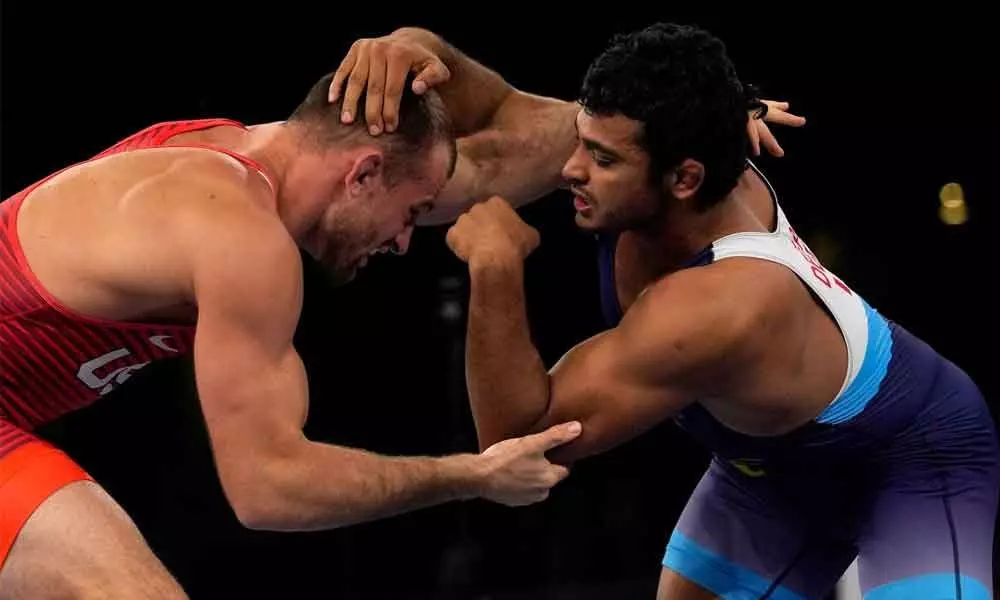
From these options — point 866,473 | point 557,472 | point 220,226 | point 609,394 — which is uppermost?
point 220,226

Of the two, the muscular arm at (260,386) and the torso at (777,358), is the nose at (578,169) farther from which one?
the muscular arm at (260,386)

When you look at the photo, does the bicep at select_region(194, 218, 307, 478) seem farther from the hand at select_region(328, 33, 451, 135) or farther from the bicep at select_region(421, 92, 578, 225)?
the bicep at select_region(421, 92, 578, 225)

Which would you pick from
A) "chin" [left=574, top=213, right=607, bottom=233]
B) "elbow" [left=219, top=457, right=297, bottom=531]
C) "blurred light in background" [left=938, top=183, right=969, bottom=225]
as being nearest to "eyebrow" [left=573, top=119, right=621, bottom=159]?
"chin" [left=574, top=213, right=607, bottom=233]

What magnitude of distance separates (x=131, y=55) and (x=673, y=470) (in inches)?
102

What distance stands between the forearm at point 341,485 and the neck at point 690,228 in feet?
1.65

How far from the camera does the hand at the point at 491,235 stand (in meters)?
2.28

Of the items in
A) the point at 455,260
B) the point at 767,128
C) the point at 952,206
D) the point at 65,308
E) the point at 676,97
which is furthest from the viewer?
the point at 455,260

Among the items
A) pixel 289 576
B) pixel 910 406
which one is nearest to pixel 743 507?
pixel 910 406

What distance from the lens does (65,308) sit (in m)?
2.18

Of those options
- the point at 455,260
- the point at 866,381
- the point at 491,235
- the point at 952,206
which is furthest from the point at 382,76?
the point at 952,206

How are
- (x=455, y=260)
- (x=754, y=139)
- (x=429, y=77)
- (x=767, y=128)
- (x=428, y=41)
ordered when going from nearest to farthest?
(x=429, y=77)
(x=754, y=139)
(x=767, y=128)
(x=428, y=41)
(x=455, y=260)

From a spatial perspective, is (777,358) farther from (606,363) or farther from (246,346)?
(246,346)

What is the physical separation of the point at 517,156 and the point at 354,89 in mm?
648

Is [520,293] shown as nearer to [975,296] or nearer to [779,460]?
[779,460]
